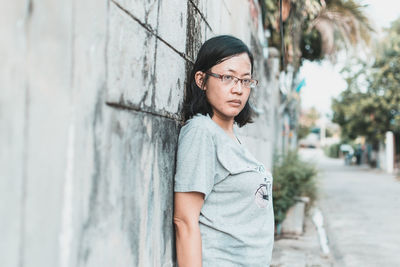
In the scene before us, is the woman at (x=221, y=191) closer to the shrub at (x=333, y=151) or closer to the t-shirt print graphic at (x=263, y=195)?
the t-shirt print graphic at (x=263, y=195)

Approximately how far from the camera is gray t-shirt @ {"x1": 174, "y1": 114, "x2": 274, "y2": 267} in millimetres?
1626

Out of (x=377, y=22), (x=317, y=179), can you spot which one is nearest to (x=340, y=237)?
(x=317, y=179)

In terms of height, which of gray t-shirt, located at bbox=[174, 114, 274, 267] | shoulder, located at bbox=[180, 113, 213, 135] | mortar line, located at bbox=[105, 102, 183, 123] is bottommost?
gray t-shirt, located at bbox=[174, 114, 274, 267]

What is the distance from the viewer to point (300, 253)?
5469 mm

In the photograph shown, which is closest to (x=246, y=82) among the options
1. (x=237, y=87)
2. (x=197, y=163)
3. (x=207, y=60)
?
(x=237, y=87)

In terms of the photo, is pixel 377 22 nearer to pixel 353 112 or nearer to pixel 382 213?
pixel 382 213

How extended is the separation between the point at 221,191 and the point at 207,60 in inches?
23.5

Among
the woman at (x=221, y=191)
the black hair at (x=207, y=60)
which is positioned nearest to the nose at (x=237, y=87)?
the woman at (x=221, y=191)

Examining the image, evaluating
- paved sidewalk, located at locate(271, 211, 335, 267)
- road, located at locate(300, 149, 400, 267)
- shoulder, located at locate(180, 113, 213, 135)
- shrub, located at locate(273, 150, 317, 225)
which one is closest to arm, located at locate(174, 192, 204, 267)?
shoulder, located at locate(180, 113, 213, 135)

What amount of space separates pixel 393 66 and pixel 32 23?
934 inches

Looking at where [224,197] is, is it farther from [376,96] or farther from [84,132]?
[376,96]

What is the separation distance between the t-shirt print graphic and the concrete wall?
1.23 feet

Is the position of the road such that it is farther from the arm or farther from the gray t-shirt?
the arm

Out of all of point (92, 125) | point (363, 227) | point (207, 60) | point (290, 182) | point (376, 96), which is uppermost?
point (376, 96)
